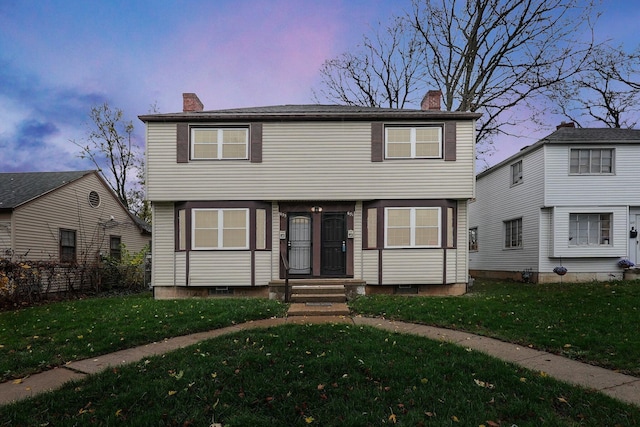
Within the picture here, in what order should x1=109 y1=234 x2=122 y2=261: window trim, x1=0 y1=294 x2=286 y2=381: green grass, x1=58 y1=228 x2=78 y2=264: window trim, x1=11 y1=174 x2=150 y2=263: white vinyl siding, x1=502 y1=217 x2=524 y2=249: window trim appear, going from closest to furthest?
1. x1=0 y1=294 x2=286 y2=381: green grass
2. x1=11 y1=174 x2=150 y2=263: white vinyl siding
3. x1=58 y1=228 x2=78 y2=264: window trim
4. x1=502 y1=217 x2=524 y2=249: window trim
5. x1=109 y1=234 x2=122 y2=261: window trim

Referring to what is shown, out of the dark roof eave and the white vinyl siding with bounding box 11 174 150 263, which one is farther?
the white vinyl siding with bounding box 11 174 150 263

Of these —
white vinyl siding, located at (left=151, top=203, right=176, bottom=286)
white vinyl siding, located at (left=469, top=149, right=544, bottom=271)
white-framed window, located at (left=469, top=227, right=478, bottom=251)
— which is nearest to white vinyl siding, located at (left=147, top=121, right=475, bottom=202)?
white vinyl siding, located at (left=151, top=203, right=176, bottom=286)

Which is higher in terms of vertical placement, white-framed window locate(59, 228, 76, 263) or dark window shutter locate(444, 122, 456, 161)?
dark window shutter locate(444, 122, 456, 161)

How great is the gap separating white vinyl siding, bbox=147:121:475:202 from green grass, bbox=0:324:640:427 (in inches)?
256

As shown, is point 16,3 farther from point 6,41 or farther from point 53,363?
point 53,363

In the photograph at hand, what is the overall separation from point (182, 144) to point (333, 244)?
17.2ft

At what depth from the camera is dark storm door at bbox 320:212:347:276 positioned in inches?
438

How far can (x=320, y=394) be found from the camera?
144 inches

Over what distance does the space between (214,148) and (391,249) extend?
591cm

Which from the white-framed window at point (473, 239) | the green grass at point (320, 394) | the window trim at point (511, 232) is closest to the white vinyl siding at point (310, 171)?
the window trim at point (511, 232)

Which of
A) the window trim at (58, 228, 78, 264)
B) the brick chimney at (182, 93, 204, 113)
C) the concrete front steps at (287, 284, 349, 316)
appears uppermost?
the brick chimney at (182, 93, 204, 113)

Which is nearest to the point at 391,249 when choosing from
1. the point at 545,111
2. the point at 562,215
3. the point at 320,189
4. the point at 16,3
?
the point at 320,189

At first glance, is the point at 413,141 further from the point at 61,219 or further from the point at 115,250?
the point at 115,250

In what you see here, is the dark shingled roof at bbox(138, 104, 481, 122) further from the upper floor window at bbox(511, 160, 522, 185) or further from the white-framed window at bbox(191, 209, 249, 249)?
the upper floor window at bbox(511, 160, 522, 185)
